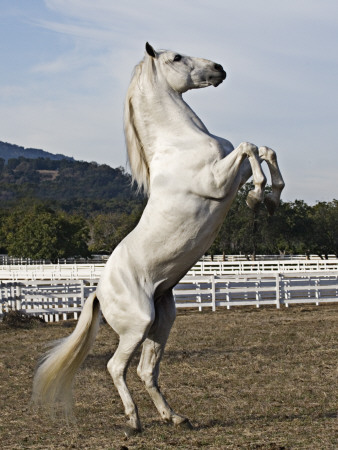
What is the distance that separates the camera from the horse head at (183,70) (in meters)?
5.16

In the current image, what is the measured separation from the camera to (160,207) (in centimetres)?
498

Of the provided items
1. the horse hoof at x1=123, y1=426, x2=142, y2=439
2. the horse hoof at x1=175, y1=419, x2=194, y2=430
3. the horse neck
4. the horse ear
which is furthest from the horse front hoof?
the horse hoof at x1=123, y1=426, x2=142, y2=439

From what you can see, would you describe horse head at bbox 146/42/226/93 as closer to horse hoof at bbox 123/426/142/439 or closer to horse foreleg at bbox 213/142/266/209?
horse foreleg at bbox 213/142/266/209

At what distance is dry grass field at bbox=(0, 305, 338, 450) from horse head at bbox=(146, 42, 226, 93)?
2.53 metres

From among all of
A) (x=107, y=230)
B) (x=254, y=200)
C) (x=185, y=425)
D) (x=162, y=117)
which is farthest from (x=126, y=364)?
(x=107, y=230)

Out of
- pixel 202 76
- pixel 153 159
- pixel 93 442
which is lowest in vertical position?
pixel 93 442

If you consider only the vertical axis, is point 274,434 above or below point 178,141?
below

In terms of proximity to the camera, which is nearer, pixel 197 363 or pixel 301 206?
pixel 197 363

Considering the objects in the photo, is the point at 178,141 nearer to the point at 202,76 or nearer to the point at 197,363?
the point at 202,76

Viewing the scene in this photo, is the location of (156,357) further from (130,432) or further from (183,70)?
(183,70)

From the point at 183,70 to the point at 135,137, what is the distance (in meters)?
0.60

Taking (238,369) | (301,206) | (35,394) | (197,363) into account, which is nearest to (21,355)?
(197,363)

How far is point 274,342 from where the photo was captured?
1160cm

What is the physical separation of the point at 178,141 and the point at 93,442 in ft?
7.26
